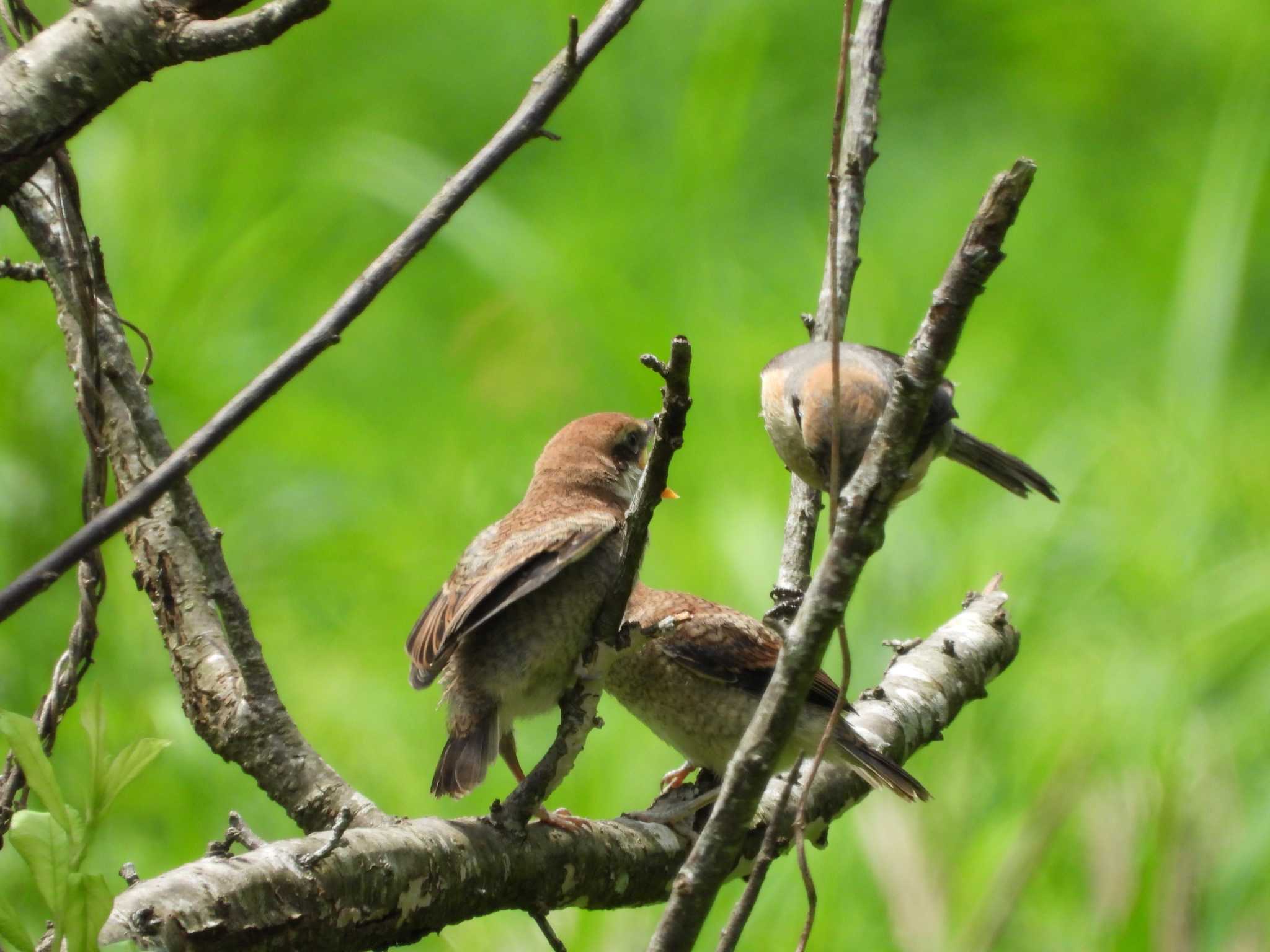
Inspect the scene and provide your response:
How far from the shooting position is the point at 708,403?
5.85 m

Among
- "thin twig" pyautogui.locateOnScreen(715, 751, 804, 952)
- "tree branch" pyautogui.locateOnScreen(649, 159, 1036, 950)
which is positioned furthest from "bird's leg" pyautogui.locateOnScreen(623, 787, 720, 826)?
"tree branch" pyautogui.locateOnScreen(649, 159, 1036, 950)

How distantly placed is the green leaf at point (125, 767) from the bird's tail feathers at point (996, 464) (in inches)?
119

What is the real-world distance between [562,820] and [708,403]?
3.66 m

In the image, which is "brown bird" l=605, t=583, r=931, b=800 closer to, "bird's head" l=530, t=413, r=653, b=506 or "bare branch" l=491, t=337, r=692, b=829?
"bird's head" l=530, t=413, r=653, b=506

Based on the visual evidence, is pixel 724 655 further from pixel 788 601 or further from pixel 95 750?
pixel 95 750

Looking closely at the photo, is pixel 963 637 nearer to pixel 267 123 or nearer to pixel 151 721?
pixel 151 721

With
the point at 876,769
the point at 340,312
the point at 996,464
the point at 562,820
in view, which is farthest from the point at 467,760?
the point at 996,464

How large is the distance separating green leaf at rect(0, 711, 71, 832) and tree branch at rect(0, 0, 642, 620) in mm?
112

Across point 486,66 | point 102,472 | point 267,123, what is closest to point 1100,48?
point 486,66

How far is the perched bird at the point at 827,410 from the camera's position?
326cm

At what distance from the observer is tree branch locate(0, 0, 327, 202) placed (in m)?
1.55

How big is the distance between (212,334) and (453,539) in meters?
1.22

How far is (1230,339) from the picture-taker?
5.70 meters

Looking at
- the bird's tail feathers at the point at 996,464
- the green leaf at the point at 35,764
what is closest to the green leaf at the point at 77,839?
the green leaf at the point at 35,764
